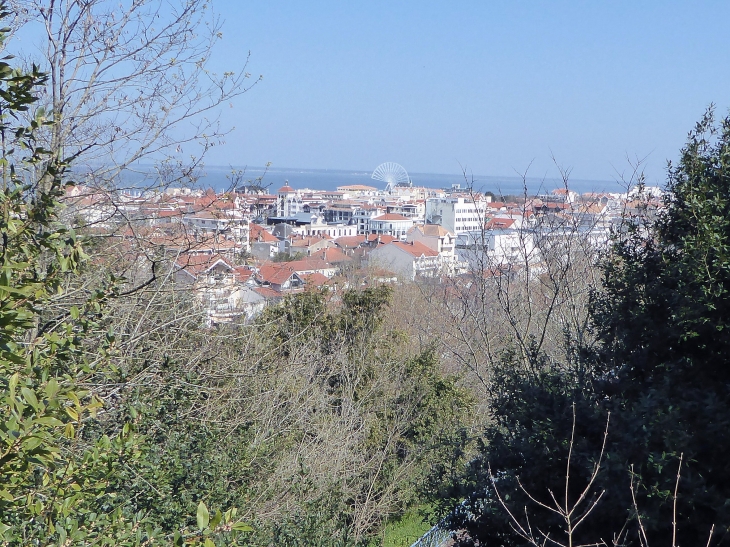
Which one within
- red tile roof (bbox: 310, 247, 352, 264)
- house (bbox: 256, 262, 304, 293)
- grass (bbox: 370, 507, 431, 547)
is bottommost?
grass (bbox: 370, 507, 431, 547)

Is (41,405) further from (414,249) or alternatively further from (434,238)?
(434,238)

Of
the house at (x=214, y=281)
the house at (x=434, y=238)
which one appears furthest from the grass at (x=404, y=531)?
the house at (x=434, y=238)

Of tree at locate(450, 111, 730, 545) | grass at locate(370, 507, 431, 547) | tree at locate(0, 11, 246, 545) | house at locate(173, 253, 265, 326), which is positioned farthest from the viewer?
grass at locate(370, 507, 431, 547)

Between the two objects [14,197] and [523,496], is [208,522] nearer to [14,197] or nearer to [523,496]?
[14,197]

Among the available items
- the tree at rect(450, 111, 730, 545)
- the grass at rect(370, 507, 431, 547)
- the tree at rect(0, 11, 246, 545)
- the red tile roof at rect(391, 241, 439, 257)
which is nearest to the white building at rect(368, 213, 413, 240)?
the red tile roof at rect(391, 241, 439, 257)

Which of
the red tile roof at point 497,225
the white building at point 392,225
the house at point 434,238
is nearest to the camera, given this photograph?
the red tile roof at point 497,225

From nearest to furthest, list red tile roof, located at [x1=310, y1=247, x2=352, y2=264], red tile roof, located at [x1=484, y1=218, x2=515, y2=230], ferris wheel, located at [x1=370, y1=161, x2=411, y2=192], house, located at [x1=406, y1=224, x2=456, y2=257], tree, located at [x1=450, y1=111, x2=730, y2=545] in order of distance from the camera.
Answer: tree, located at [x1=450, y1=111, x2=730, y2=545] → red tile roof, located at [x1=484, y1=218, x2=515, y2=230] → red tile roof, located at [x1=310, y1=247, x2=352, y2=264] → house, located at [x1=406, y1=224, x2=456, y2=257] → ferris wheel, located at [x1=370, y1=161, x2=411, y2=192]

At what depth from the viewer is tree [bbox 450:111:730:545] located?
3.99m

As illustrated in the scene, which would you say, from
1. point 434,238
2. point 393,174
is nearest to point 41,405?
point 434,238

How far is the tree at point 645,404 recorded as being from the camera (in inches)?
157

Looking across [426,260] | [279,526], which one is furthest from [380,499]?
[426,260]

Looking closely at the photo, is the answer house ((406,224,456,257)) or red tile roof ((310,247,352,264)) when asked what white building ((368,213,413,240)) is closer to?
house ((406,224,456,257))

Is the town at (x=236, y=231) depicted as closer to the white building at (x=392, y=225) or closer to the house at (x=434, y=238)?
the house at (x=434, y=238)

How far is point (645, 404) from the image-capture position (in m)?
4.22
